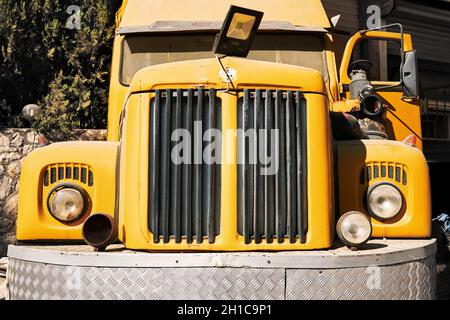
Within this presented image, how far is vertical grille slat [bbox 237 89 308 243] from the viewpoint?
9.38 ft

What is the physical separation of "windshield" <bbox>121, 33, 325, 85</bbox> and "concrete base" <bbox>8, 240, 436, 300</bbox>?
221 centimetres

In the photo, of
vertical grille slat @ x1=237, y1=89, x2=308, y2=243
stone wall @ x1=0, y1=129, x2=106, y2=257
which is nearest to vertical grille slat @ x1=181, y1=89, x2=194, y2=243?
vertical grille slat @ x1=237, y1=89, x2=308, y2=243

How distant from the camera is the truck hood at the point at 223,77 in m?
2.90

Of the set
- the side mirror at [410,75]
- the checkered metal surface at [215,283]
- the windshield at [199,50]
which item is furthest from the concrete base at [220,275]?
the windshield at [199,50]

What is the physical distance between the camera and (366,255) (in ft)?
8.70

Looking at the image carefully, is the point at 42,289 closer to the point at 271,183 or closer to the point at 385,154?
the point at 271,183

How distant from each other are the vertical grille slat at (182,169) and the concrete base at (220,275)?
0.81 feet

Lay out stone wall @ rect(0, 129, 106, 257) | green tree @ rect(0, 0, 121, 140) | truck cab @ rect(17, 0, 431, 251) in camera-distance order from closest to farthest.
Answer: truck cab @ rect(17, 0, 431, 251), stone wall @ rect(0, 129, 106, 257), green tree @ rect(0, 0, 121, 140)

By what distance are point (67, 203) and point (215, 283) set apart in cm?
112

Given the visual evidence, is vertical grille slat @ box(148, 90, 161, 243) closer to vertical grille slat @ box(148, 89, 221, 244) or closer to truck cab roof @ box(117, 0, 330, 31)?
vertical grille slat @ box(148, 89, 221, 244)

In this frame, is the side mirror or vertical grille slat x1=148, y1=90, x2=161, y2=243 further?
the side mirror

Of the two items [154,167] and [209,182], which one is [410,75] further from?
[154,167]
